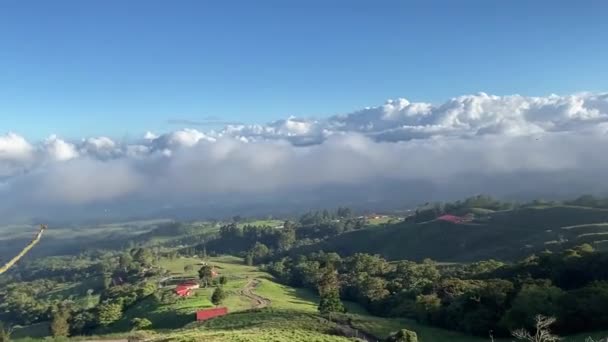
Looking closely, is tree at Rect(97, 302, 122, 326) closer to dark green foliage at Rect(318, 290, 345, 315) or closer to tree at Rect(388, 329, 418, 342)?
dark green foliage at Rect(318, 290, 345, 315)

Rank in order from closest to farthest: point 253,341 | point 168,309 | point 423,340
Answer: point 253,341, point 423,340, point 168,309

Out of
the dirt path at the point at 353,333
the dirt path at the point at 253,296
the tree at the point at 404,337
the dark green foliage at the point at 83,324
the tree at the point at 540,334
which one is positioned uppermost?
the tree at the point at 540,334

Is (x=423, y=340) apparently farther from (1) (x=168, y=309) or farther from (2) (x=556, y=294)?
(1) (x=168, y=309)

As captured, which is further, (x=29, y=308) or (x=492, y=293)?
(x=29, y=308)

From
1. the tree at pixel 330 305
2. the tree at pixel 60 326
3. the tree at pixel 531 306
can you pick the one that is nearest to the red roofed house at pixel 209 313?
the tree at pixel 330 305

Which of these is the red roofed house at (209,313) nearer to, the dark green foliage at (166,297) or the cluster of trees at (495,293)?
the dark green foliage at (166,297)

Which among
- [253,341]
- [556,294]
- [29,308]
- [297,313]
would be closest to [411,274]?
[297,313]
